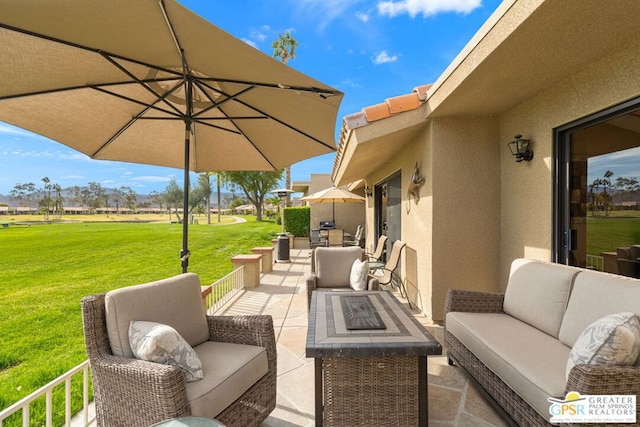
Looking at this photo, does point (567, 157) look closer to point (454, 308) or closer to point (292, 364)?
point (454, 308)

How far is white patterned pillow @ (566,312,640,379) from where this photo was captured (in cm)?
176

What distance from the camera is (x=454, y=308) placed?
3.26 metres

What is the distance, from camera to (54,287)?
10086 mm

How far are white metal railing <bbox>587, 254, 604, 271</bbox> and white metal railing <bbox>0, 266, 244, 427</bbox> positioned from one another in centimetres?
414

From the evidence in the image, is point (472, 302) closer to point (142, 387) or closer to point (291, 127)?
point (291, 127)

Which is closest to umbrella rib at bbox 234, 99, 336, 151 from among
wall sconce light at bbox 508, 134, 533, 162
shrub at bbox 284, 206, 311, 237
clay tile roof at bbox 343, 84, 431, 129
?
clay tile roof at bbox 343, 84, 431, 129

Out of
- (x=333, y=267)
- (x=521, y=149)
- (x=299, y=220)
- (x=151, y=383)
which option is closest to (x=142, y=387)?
(x=151, y=383)

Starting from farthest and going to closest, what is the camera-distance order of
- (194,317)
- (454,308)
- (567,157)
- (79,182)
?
1. (79,182)
2. (567,157)
3. (454,308)
4. (194,317)

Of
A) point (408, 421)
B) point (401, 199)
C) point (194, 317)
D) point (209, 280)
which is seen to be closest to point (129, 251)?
point (209, 280)

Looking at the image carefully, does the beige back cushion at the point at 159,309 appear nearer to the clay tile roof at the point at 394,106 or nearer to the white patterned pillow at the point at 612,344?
the white patterned pillow at the point at 612,344

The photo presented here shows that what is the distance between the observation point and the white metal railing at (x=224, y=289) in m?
4.70

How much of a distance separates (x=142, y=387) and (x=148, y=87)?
7.15 ft

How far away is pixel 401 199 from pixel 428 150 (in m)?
1.88

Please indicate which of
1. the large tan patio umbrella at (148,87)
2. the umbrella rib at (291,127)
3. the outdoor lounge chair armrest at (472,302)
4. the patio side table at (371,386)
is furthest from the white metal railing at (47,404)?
the outdoor lounge chair armrest at (472,302)
